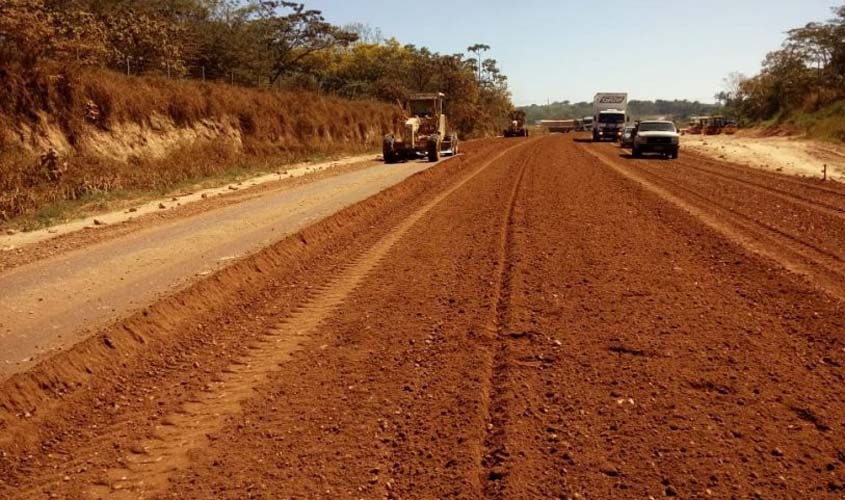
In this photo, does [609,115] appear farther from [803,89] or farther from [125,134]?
[125,134]

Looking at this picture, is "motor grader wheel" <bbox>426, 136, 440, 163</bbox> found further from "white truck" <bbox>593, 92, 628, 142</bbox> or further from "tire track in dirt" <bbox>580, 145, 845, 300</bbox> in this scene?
"white truck" <bbox>593, 92, 628, 142</bbox>

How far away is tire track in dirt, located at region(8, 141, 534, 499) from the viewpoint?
13.0ft

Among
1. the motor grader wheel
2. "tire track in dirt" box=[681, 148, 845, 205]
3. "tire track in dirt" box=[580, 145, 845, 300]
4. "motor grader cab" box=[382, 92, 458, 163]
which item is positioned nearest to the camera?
"tire track in dirt" box=[580, 145, 845, 300]

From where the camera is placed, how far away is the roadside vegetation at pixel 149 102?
18906mm

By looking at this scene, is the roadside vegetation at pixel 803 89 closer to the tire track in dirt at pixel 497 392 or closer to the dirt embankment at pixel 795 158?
the dirt embankment at pixel 795 158

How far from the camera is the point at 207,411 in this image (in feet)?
16.1

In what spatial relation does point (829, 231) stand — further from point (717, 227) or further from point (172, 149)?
point (172, 149)

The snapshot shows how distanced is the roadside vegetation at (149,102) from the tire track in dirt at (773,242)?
1361 centimetres

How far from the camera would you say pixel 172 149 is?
25.6 m

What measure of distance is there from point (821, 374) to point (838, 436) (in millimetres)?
1088

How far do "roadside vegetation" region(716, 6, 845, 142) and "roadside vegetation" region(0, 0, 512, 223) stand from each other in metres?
30.3

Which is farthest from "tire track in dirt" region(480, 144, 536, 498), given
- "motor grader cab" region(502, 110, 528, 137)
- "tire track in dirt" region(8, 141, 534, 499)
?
"motor grader cab" region(502, 110, 528, 137)

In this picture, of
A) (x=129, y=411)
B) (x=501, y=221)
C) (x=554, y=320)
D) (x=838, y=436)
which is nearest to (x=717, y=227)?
(x=501, y=221)

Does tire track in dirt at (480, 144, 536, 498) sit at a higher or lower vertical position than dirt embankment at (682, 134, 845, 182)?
higher
